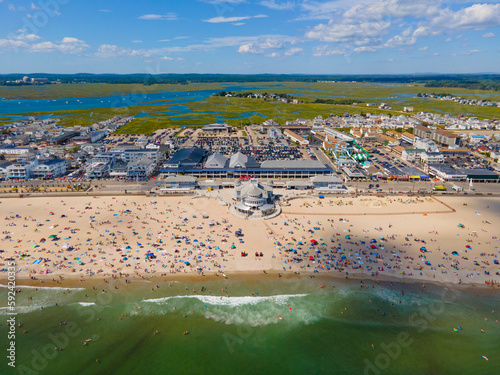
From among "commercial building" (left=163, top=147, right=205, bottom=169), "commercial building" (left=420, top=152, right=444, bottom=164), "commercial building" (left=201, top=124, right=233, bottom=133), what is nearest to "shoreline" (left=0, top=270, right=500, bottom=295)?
"commercial building" (left=163, top=147, right=205, bottom=169)

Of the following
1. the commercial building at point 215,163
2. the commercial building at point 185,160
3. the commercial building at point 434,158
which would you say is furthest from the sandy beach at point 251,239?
the commercial building at point 434,158

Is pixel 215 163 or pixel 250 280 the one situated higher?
pixel 215 163

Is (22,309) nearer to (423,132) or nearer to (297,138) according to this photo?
(297,138)

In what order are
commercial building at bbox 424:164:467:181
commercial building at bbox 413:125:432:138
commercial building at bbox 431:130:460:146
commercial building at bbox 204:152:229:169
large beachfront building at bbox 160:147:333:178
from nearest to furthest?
commercial building at bbox 424:164:467:181 < large beachfront building at bbox 160:147:333:178 < commercial building at bbox 204:152:229:169 < commercial building at bbox 431:130:460:146 < commercial building at bbox 413:125:432:138

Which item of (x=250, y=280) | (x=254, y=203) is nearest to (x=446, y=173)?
(x=254, y=203)

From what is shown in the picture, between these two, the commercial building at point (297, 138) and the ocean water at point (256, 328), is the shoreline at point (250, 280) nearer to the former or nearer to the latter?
the ocean water at point (256, 328)

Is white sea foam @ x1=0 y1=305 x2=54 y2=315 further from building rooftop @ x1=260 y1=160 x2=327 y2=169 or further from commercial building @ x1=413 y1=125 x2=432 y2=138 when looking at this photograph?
commercial building @ x1=413 y1=125 x2=432 y2=138
